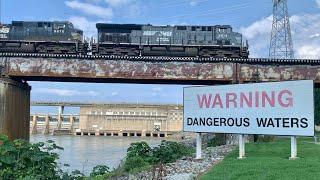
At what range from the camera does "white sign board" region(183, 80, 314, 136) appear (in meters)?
13.0

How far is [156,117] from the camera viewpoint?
448 ft

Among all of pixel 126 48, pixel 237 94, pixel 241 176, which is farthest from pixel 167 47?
pixel 241 176

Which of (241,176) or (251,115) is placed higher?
(251,115)

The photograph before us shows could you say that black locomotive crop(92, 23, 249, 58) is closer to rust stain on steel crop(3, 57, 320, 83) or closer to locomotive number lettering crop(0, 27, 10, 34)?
rust stain on steel crop(3, 57, 320, 83)

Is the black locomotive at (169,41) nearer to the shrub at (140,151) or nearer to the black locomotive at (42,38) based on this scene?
the black locomotive at (42,38)

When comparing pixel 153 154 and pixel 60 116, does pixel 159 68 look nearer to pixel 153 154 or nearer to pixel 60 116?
pixel 153 154

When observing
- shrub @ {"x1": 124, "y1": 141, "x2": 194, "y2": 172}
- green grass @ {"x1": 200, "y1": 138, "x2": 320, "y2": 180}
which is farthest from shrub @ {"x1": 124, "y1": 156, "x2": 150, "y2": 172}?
green grass @ {"x1": 200, "y1": 138, "x2": 320, "y2": 180}

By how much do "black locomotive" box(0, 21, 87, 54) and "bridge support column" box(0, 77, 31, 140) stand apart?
406 centimetres

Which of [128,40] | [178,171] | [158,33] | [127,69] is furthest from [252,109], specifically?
[158,33]

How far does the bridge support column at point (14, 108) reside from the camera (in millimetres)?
25281

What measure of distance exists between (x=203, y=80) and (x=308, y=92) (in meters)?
15.2

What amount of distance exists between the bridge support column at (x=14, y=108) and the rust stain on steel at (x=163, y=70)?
1.37 metres

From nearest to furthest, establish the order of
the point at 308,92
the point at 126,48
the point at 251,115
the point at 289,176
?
the point at 289,176, the point at 308,92, the point at 251,115, the point at 126,48

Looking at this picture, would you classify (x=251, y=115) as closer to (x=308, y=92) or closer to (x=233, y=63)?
(x=308, y=92)
